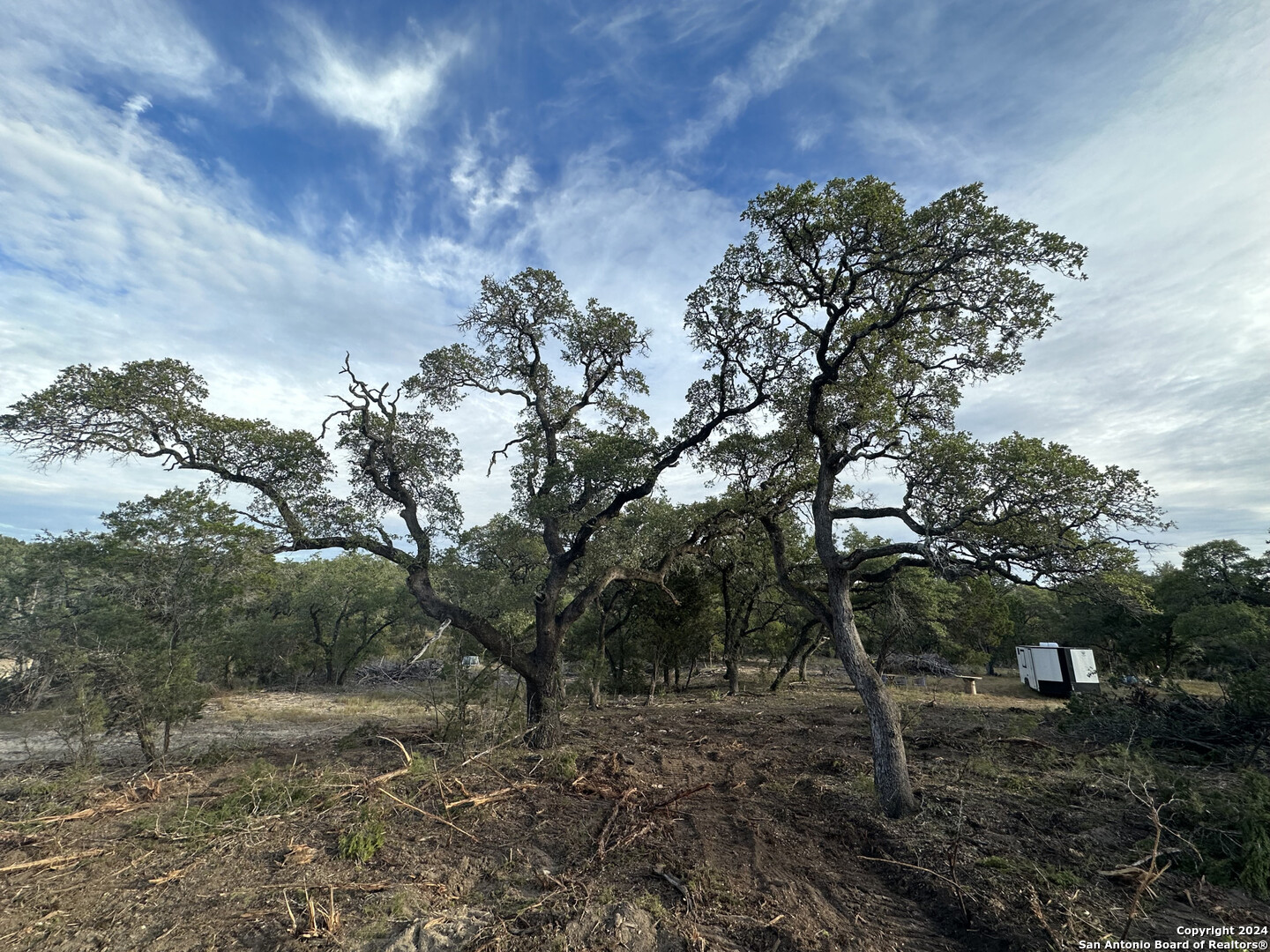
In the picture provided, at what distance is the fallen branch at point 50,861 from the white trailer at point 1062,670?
3091 centimetres

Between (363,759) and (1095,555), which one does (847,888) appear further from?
(363,759)

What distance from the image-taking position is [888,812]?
6758mm

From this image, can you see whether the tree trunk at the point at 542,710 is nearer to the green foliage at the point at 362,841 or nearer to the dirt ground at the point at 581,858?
the dirt ground at the point at 581,858

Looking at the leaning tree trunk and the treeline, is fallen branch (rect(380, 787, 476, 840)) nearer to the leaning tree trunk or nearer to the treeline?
the treeline

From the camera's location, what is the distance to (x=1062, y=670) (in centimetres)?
2419

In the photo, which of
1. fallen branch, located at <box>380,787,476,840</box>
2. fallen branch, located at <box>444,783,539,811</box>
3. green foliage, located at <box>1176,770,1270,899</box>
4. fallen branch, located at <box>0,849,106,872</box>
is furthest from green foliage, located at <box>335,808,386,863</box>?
green foliage, located at <box>1176,770,1270,899</box>

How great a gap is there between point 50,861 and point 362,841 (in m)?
2.84

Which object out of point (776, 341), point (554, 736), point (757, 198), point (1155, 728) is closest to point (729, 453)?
point (776, 341)

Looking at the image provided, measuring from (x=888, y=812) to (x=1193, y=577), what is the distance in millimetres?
27136

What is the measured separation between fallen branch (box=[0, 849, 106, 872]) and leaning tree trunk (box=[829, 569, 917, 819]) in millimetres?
8964

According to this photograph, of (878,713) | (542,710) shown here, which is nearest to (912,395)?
(878,713)

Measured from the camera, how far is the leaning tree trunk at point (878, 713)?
6824 millimetres

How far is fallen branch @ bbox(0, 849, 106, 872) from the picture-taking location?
483 centimetres

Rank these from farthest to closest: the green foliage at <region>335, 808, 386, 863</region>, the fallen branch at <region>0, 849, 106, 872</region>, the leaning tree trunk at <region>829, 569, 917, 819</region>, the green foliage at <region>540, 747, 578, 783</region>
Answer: the green foliage at <region>540, 747, 578, 783</region> → the leaning tree trunk at <region>829, 569, 917, 819</region> → the green foliage at <region>335, 808, 386, 863</region> → the fallen branch at <region>0, 849, 106, 872</region>
